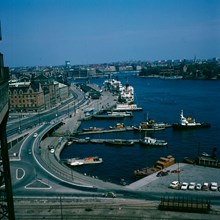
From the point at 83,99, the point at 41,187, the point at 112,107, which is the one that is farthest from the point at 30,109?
the point at 41,187

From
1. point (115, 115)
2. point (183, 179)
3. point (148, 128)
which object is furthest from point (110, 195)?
point (115, 115)

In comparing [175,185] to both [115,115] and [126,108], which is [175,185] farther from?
[126,108]

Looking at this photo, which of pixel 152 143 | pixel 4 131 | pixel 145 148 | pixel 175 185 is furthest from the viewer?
pixel 152 143

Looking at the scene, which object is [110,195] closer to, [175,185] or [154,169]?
[175,185]

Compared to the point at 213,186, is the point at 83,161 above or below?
below

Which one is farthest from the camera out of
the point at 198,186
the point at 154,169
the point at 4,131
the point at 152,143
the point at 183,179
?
the point at 152,143

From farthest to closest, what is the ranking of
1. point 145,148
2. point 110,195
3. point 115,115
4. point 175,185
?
1. point 115,115
2. point 145,148
3. point 175,185
4. point 110,195

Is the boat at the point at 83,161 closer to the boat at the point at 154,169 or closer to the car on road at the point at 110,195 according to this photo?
the boat at the point at 154,169

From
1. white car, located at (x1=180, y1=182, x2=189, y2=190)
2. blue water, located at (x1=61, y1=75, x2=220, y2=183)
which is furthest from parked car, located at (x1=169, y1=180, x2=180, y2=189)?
blue water, located at (x1=61, y1=75, x2=220, y2=183)

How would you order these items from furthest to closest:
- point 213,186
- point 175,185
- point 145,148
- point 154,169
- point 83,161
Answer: point 145,148, point 83,161, point 154,169, point 175,185, point 213,186

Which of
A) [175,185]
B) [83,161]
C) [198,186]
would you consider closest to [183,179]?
[175,185]

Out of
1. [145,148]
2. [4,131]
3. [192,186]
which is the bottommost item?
[145,148]

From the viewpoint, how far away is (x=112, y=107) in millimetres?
Answer: 72125

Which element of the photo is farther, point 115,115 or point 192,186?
point 115,115
